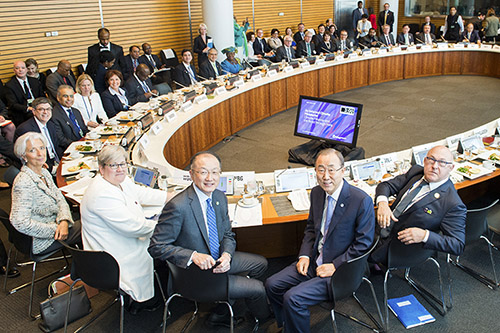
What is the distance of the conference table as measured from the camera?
3787 mm

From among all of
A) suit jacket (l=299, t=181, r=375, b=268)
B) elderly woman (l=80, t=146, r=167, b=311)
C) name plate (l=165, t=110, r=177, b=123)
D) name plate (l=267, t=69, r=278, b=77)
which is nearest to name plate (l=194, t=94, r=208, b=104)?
name plate (l=165, t=110, r=177, b=123)

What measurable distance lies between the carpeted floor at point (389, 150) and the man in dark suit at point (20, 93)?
1.64 metres

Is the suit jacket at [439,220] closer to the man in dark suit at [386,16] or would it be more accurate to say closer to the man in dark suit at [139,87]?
the man in dark suit at [139,87]

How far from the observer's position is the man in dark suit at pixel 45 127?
4.66 meters

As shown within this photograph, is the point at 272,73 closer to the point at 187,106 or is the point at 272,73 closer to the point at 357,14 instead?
the point at 187,106

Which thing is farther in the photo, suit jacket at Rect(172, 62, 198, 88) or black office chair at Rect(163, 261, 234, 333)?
suit jacket at Rect(172, 62, 198, 88)

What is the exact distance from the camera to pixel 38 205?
336 centimetres

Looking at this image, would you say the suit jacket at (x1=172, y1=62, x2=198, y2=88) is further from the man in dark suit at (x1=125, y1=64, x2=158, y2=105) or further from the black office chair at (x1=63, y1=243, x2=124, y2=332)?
the black office chair at (x1=63, y1=243, x2=124, y2=332)

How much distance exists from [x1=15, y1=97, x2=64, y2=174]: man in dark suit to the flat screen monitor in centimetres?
281

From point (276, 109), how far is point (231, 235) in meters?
5.70

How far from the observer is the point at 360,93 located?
9.92 meters

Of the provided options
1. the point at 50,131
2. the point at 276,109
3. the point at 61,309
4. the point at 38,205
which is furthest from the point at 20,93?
the point at 61,309

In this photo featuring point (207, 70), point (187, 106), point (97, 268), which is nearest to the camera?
point (97, 268)

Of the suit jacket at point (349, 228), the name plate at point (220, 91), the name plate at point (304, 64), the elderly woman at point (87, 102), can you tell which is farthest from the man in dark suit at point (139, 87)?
the suit jacket at point (349, 228)
